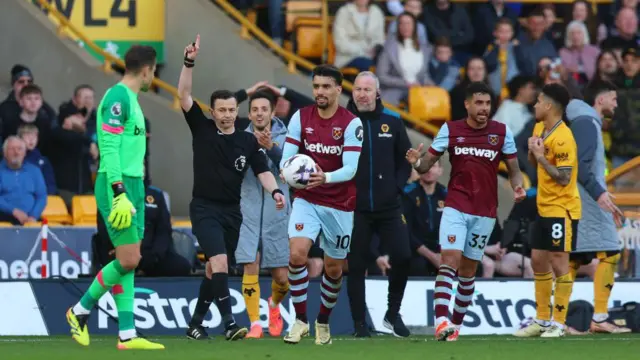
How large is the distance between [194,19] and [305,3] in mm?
1874

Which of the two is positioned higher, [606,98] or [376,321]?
[606,98]

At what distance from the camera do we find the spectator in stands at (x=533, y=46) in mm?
23562

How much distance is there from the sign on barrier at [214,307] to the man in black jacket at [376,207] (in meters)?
1.35

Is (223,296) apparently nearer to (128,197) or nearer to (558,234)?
(128,197)

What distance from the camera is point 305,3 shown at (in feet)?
77.9

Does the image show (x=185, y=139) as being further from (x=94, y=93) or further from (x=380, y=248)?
(x=380, y=248)

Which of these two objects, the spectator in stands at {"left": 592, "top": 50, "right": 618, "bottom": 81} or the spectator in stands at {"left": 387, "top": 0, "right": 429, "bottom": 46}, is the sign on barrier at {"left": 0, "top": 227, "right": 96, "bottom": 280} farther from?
the spectator in stands at {"left": 592, "top": 50, "right": 618, "bottom": 81}

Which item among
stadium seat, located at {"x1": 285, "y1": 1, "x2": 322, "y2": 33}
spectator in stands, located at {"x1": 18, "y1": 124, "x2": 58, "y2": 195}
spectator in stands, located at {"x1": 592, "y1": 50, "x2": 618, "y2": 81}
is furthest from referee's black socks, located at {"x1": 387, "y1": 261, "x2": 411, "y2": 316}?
stadium seat, located at {"x1": 285, "y1": 1, "x2": 322, "y2": 33}

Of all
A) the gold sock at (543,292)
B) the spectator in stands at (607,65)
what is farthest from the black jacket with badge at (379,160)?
the spectator in stands at (607,65)

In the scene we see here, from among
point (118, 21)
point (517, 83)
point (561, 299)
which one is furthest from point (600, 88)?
point (118, 21)

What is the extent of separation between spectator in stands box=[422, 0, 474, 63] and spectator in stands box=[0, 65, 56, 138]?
239 inches

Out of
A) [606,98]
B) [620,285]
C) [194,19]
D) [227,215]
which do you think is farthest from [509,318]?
[194,19]

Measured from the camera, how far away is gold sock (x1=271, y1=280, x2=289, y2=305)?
52.0ft

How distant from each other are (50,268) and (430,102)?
260 inches
